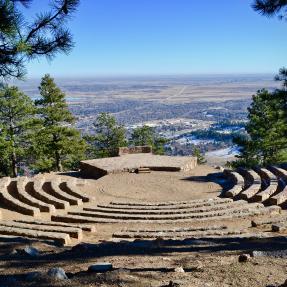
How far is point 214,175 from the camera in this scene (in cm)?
2716

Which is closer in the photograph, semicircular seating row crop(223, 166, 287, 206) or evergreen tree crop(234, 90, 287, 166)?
semicircular seating row crop(223, 166, 287, 206)

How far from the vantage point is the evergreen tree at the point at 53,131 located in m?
35.5

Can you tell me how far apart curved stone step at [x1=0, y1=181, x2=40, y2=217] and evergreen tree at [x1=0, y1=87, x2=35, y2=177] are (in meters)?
10.1

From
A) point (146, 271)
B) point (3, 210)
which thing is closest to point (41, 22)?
point (146, 271)

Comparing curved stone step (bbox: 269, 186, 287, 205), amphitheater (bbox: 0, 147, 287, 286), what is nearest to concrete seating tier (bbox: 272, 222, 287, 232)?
amphitheater (bbox: 0, 147, 287, 286)

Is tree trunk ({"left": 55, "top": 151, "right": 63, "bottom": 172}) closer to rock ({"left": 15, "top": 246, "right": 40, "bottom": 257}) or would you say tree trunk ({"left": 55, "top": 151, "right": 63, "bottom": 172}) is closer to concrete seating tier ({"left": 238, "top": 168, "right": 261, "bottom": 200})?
concrete seating tier ({"left": 238, "top": 168, "right": 261, "bottom": 200})

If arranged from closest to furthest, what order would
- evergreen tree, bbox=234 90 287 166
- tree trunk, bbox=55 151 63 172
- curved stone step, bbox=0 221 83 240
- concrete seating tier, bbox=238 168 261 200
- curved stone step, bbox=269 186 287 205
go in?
1. curved stone step, bbox=0 221 83 240
2. curved stone step, bbox=269 186 287 205
3. concrete seating tier, bbox=238 168 261 200
4. evergreen tree, bbox=234 90 287 166
5. tree trunk, bbox=55 151 63 172

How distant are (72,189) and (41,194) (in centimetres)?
206

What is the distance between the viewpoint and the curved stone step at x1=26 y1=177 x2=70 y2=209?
20530mm

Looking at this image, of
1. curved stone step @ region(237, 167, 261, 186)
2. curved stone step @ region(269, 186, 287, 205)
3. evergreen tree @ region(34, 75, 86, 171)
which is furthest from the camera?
evergreen tree @ region(34, 75, 86, 171)

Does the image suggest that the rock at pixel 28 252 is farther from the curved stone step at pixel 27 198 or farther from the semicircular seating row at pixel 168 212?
the curved stone step at pixel 27 198

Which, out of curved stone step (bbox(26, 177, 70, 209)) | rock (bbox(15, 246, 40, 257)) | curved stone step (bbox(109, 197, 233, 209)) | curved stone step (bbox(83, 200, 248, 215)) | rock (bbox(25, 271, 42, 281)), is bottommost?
curved stone step (bbox(109, 197, 233, 209))

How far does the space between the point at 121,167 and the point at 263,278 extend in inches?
807

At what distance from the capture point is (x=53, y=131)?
117 feet
